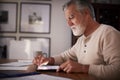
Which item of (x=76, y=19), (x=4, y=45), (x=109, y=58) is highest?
(x=76, y=19)

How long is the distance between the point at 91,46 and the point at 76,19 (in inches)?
8.1

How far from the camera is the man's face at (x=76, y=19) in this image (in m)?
1.60

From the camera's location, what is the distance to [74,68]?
1332 millimetres

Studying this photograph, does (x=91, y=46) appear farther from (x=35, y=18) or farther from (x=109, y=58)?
(x=35, y=18)

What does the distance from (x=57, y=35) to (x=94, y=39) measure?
299cm

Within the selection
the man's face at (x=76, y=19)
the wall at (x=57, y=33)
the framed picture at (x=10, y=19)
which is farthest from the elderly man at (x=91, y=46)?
the framed picture at (x=10, y=19)

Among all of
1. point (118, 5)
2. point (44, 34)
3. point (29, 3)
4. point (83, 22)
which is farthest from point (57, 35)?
point (83, 22)

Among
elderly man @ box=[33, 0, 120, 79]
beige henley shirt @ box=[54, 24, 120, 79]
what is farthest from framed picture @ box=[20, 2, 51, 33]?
beige henley shirt @ box=[54, 24, 120, 79]

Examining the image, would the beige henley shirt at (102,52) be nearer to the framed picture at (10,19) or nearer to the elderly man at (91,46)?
the elderly man at (91,46)

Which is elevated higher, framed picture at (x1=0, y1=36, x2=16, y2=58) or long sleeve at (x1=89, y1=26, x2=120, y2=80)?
long sleeve at (x1=89, y1=26, x2=120, y2=80)

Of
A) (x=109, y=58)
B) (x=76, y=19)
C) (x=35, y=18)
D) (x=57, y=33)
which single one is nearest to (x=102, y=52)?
(x=109, y=58)

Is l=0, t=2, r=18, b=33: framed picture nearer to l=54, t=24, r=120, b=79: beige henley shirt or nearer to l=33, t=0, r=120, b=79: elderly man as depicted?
l=33, t=0, r=120, b=79: elderly man

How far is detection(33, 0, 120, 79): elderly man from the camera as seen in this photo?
134cm

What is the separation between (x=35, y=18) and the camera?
14.9 ft
